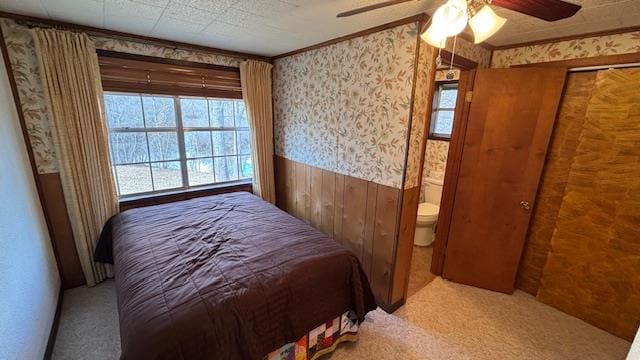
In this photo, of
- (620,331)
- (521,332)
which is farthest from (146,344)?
(620,331)

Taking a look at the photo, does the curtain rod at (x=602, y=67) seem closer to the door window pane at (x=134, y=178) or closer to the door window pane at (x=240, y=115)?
the door window pane at (x=240, y=115)

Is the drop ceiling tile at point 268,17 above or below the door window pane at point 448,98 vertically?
above

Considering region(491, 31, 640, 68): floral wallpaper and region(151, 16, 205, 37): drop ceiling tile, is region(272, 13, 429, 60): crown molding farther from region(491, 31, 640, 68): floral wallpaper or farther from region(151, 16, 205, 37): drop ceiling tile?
region(491, 31, 640, 68): floral wallpaper

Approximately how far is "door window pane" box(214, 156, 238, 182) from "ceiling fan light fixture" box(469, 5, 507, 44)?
2.68 m

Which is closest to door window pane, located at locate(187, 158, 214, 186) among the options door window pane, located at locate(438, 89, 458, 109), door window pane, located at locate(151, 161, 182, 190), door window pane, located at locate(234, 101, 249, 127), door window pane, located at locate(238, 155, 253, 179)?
door window pane, located at locate(151, 161, 182, 190)

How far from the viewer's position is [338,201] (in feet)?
7.93

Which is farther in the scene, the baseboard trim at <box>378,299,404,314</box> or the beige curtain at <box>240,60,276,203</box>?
the beige curtain at <box>240,60,276,203</box>

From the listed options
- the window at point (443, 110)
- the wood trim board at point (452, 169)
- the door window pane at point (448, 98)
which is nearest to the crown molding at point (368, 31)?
the wood trim board at point (452, 169)

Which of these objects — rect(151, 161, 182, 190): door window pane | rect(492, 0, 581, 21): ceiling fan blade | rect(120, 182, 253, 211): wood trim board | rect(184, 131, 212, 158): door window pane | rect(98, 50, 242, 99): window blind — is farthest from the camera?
rect(184, 131, 212, 158): door window pane

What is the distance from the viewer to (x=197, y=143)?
285cm

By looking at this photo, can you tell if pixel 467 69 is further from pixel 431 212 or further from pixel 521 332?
pixel 521 332

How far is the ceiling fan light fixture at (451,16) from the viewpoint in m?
0.99

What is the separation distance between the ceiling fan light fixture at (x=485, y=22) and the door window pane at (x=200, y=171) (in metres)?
2.72

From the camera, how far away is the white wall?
123 centimetres
